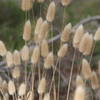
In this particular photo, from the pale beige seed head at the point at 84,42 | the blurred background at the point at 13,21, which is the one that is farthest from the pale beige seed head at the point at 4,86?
the blurred background at the point at 13,21

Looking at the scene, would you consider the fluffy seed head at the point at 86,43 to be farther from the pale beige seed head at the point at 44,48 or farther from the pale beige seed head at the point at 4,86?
the pale beige seed head at the point at 4,86

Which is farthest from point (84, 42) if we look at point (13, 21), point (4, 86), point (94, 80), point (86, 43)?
point (13, 21)

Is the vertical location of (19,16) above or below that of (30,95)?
above

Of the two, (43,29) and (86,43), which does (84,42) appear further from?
(43,29)

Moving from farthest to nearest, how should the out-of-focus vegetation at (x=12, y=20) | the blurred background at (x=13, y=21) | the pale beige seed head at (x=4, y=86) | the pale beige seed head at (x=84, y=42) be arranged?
the out-of-focus vegetation at (x=12, y=20) < the blurred background at (x=13, y=21) < the pale beige seed head at (x=4, y=86) < the pale beige seed head at (x=84, y=42)

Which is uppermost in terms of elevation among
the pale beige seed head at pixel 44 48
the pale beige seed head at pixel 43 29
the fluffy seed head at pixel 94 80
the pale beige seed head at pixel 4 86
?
the pale beige seed head at pixel 43 29

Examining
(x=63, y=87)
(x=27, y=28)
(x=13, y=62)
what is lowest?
(x=63, y=87)

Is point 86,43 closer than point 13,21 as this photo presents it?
Yes

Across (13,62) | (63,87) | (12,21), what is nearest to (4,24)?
(12,21)

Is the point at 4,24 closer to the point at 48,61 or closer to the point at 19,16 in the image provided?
the point at 19,16

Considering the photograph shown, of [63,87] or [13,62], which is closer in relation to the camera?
[13,62]

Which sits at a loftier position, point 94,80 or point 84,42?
point 84,42
